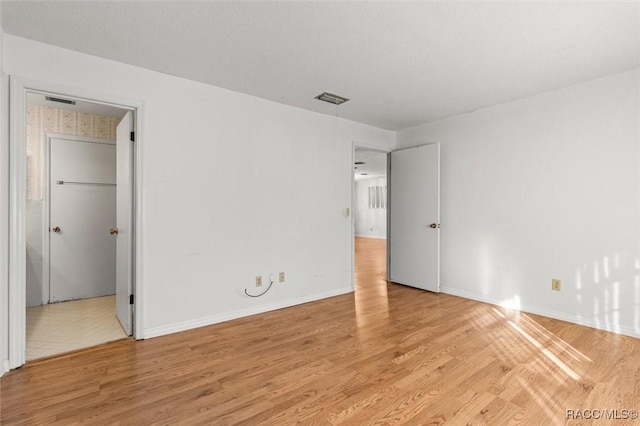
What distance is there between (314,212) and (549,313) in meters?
2.76

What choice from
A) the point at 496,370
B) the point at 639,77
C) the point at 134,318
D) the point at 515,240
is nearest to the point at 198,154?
the point at 134,318

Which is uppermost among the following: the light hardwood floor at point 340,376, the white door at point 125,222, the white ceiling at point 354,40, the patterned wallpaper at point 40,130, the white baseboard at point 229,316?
the white ceiling at point 354,40

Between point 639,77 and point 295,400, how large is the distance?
3805 millimetres

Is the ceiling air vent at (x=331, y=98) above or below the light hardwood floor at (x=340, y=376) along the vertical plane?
above

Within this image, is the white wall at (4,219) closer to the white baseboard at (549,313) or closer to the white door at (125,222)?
the white door at (125,222)

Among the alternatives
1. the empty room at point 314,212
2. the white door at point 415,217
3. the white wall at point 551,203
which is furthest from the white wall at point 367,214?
the white wall at point 551,203

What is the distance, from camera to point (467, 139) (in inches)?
154

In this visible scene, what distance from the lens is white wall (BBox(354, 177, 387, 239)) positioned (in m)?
11.7

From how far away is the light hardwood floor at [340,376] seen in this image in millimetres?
1701

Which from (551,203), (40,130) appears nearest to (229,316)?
(40,130)

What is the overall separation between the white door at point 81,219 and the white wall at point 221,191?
1.88 meters

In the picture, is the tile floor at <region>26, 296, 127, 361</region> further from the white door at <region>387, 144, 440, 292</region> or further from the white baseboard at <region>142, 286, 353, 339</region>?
the white door at <region>387, 144, 440, 292</region>

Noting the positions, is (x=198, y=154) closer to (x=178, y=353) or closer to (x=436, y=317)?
(x=178, y=353)

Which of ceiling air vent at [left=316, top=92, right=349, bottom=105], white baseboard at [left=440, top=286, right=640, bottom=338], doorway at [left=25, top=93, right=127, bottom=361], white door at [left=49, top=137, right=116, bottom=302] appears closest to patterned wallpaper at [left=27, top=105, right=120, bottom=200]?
doorway at [left=25, top=93, right=127, bottom=361]
